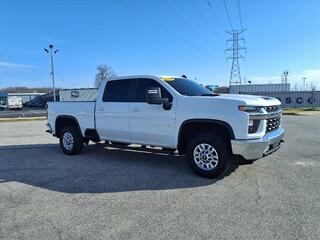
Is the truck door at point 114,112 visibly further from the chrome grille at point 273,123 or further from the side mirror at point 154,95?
the chrome grille at point 273,123

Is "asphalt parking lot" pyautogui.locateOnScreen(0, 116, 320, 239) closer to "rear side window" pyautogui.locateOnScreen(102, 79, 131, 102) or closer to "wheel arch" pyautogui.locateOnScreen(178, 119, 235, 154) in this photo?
"wheel arch" pyautogui.locateOnScreen(178, 119, 235, 154)

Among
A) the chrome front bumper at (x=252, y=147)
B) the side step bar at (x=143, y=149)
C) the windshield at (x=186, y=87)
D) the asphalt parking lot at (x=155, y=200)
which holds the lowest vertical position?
the asphalt parking lot at (x=155, y=200)

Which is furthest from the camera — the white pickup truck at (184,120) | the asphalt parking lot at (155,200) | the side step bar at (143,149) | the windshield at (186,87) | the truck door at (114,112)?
the truck door at (114,112)

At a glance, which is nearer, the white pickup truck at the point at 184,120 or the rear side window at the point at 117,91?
the white pickup truck at the point at 184,120

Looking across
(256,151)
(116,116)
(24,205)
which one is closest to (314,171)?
(256,151)

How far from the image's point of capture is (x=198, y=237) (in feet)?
12.0

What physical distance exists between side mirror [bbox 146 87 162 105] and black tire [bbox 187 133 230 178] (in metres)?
1.09

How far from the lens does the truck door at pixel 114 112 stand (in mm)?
7430

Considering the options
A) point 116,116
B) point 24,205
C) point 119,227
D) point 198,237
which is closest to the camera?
point 198,237

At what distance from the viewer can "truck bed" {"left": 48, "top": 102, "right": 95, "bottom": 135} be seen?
8180 millimetres

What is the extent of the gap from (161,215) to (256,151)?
2.30 meters

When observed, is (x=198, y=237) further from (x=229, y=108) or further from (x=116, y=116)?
(x=116, y=116)

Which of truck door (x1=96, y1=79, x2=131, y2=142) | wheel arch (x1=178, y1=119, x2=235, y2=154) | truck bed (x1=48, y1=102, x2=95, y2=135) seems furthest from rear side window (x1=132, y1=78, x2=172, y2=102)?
truck bed (x1=48, y1=102, x2=95, y2=135)

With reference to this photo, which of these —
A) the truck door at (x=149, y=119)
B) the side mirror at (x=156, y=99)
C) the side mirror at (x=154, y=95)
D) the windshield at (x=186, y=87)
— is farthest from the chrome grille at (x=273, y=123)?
the side mirror at (x=154, y=95)
